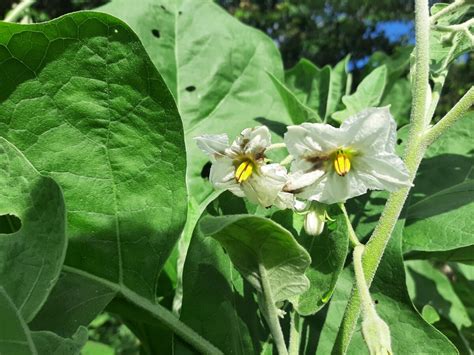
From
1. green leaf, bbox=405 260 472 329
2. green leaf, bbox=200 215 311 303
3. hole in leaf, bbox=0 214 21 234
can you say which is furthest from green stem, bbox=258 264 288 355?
green leaf, bbox=405 260 472 329

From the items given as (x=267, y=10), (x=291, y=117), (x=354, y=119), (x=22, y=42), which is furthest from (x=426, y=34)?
(x=267, y=10)

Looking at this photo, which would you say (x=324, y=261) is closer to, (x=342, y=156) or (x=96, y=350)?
(x=342, y=156)

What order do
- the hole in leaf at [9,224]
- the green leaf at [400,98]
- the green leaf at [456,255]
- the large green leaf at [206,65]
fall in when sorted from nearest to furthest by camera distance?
1. the hole in leaf at [9,224]
2. the green leaf at [456,255]
3. the large green leaf at [206,65]
4. the green leaf at [400,98]

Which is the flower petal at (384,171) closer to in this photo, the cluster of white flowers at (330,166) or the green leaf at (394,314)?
the cluster of white flowers at (330,166)

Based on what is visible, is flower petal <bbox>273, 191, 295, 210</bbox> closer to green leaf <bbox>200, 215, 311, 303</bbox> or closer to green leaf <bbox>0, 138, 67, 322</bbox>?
green leaf <bbox>200, 215, 311, 303</bbox>

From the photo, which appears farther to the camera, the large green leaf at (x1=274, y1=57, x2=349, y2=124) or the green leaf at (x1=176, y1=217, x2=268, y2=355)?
the large green leaf at (x1=274, y1=57, x2=349, y2=124)

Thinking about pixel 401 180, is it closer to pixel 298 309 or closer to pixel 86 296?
pixel 298 309

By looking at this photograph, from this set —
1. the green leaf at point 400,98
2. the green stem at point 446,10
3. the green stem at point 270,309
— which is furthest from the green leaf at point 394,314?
the green leaf at point 400,98

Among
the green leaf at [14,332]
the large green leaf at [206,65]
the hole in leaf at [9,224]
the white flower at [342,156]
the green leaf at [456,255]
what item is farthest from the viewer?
the large green leaf at [206,65]

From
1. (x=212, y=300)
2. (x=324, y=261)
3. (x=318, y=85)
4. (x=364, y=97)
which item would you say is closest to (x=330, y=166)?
(x=324, y=261)
